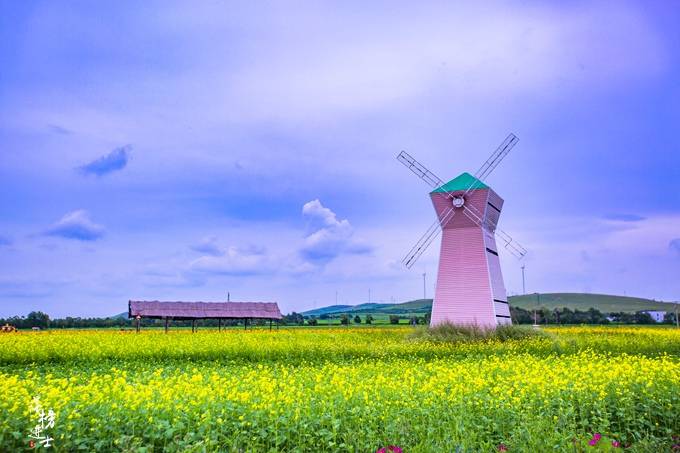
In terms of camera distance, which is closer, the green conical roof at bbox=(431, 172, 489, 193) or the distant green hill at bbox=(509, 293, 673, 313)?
the green conical roof at bbox=(431, 172, 489, 193)

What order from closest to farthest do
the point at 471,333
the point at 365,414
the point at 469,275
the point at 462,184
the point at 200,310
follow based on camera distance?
1. the point at 365,414
2. the point at 471,333
3. the point at 469,275
4. the point at 462,184
5. the point at 200,310

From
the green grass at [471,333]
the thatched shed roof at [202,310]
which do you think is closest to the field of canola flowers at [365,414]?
the green grass at [471,333]

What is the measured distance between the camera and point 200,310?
52.0 m

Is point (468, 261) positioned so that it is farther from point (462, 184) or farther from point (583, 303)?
point (583, 303)

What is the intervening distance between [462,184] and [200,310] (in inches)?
Answer: 1157

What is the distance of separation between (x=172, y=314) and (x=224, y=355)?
2935 cm

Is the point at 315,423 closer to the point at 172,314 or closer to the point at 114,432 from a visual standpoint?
the point at 114,432

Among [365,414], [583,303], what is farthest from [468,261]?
[583,303]

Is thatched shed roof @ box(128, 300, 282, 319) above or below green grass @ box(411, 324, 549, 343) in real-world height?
above

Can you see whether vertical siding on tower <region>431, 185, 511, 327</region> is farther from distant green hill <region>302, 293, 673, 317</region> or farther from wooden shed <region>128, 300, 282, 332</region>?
distant green hill <region>302, 293, 673, 317</region>

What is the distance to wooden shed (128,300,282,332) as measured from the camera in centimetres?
4891

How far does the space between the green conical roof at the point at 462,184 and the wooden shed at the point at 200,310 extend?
25765mm

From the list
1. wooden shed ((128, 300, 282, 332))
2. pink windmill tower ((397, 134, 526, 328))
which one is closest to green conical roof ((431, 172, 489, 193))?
pink windmill tower ((397, 134, 526, 328))

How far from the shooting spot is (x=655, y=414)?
35.2 feet
